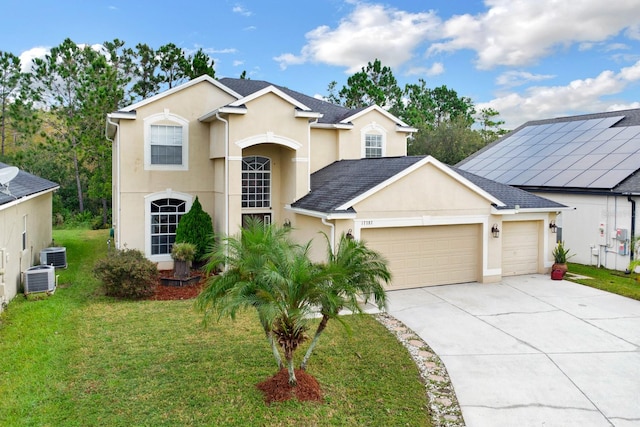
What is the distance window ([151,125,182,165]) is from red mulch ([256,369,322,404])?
10.5 metres

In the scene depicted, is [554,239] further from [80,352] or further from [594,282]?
[80,352]

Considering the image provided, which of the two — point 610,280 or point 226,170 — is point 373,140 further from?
point 610,280

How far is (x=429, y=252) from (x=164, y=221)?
354 inches

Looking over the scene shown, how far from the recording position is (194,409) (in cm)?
614

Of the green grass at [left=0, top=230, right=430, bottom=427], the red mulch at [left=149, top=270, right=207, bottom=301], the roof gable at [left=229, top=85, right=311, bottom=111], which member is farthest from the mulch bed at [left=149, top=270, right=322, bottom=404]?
the roof gable at [left=229, top=85, right=311, bottom=111]

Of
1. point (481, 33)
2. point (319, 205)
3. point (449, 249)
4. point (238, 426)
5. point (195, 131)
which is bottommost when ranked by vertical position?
point (238, 426)

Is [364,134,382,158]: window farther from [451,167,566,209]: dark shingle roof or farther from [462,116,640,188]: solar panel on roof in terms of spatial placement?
[462,116,640,188]: solar panel on roof

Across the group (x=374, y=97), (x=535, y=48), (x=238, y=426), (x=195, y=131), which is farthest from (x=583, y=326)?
(x=374, y=97)

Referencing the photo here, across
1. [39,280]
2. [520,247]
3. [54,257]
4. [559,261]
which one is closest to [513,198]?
[520,247]

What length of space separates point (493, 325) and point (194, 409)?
6.78m

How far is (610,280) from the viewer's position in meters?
14.7

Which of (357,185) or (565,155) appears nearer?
(357,185)

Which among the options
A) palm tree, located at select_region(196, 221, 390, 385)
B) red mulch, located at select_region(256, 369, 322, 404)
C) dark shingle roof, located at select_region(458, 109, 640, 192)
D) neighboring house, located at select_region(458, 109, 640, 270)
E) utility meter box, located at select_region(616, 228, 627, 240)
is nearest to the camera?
palm tree, located at select_region(196, 221, 390, 385)

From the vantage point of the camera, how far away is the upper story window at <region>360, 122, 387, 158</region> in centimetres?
1856
